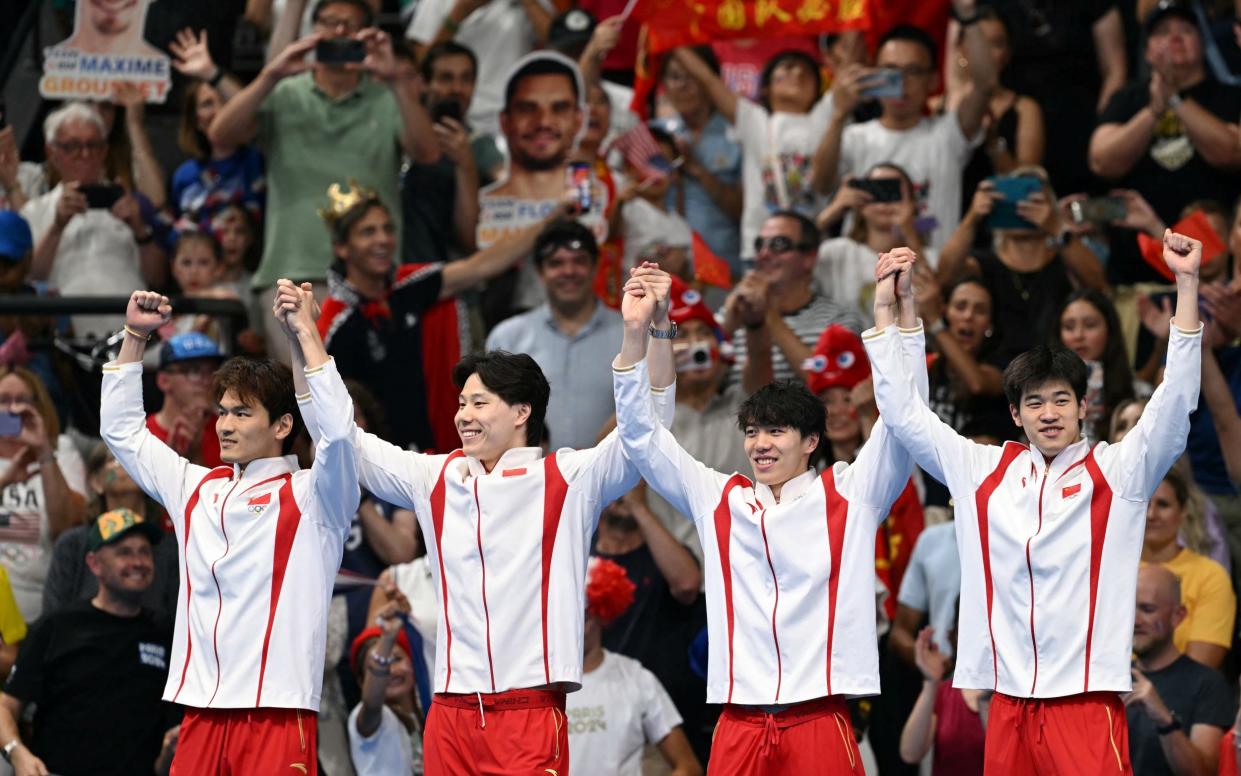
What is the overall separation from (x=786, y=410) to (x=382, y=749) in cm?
232

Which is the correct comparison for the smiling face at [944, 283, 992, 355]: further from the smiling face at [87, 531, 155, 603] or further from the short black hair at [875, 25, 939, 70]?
the smiling face at [87, 531, 155, 603]

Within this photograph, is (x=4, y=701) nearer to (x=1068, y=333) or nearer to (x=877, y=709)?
(x=877, y=709)

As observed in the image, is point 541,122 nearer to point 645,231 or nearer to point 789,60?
point 645,231

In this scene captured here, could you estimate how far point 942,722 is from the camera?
8844 millimetres

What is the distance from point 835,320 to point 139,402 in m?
3.83

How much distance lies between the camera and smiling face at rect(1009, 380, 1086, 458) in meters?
7.32

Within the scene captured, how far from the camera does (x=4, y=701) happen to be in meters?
8.83

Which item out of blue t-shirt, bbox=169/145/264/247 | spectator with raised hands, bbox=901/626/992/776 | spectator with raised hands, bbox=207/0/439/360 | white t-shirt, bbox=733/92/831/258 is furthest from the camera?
white t-shirt, bbox=733/92/831/258

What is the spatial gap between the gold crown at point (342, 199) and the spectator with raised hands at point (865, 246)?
222 cm

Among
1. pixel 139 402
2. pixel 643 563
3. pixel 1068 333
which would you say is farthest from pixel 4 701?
pixel 1068 333

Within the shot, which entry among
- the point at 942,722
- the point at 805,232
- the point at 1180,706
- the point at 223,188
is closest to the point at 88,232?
the point at 223,188

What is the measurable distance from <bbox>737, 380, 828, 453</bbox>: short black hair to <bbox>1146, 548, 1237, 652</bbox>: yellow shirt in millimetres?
2134

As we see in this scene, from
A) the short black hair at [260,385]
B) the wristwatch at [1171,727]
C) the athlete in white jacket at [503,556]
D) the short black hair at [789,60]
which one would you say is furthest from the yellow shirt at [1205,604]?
the short black hair at [789,60]

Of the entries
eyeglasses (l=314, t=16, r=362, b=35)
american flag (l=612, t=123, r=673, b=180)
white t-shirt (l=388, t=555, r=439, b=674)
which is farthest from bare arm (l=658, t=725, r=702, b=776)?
eyeglasses (l=314, t=16, r=362, b=35)
